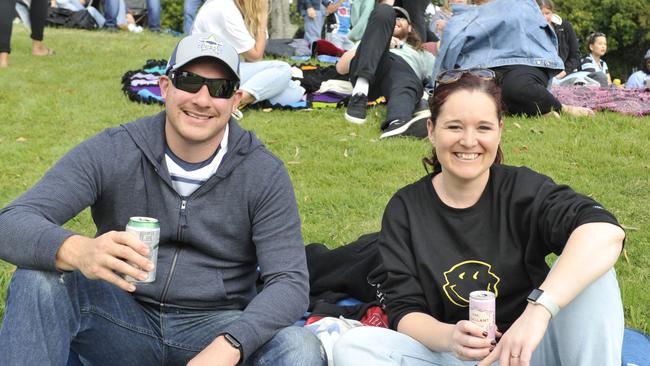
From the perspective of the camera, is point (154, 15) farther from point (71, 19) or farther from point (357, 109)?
point (357, 109)

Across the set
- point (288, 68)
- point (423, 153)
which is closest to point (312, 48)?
→ point (288, 68)

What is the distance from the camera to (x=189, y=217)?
10.2ft

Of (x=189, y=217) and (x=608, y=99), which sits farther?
(x=608, y=99)

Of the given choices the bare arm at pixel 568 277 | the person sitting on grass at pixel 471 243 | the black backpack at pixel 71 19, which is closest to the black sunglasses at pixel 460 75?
the person sitting on grass at pixel 471 243

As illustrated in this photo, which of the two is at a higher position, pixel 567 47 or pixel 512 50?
pixel 512 50

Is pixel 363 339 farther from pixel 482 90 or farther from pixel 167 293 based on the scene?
pixel 482 90

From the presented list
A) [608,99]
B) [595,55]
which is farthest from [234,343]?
[595,55]

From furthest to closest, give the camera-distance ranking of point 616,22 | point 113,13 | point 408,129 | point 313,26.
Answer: point 616,22 → point 113,13 → point 313,26 → point 408,129

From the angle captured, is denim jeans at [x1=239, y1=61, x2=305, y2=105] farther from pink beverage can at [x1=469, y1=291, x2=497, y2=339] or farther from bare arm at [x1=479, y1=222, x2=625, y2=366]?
pink beverage can at [x1=469, y1=291, x2=497, y2=339]

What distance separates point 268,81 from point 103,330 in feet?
17.1

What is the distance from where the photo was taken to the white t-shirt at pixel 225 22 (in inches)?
301

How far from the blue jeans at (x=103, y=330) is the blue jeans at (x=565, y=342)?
0.17m

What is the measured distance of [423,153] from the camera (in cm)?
666

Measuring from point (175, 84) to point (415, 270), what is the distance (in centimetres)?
122
